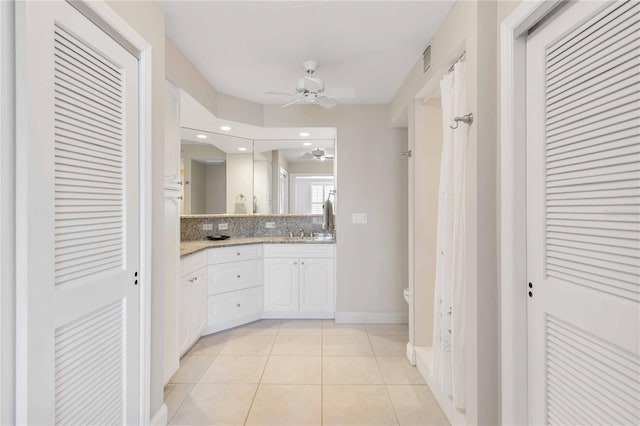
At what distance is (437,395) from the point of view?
6.55ft

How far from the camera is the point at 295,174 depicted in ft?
13.3

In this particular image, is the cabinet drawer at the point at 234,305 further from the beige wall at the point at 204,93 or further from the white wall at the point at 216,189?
the beige wall at the point at 204,93

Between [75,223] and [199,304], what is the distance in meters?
1.83

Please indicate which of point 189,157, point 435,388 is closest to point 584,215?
point 435,388

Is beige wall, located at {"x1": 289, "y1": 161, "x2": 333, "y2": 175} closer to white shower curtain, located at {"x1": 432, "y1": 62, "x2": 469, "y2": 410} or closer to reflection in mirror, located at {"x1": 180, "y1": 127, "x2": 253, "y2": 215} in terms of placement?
reflection in mirror, located at {"x1": 180, "y1": 127, "x2": 253, "y2": 215}

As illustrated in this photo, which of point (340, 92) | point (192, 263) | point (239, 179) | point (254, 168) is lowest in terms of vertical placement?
point (192, 263)

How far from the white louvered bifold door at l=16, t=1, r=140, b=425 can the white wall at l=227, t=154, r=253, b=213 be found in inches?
89.8

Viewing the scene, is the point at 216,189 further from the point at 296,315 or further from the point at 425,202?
Answer: the point at 425,202

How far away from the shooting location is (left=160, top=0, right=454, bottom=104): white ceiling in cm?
176

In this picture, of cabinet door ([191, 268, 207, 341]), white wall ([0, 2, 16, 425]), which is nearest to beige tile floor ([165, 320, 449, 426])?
cabinet door ([191, 268, 207, 341])

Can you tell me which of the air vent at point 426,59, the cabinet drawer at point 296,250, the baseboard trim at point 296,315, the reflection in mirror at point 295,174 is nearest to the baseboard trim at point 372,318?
the baseboard trim at point 296,315

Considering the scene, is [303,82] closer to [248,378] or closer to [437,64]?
[437,64]

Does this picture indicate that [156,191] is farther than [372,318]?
No

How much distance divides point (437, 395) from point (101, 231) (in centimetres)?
217
